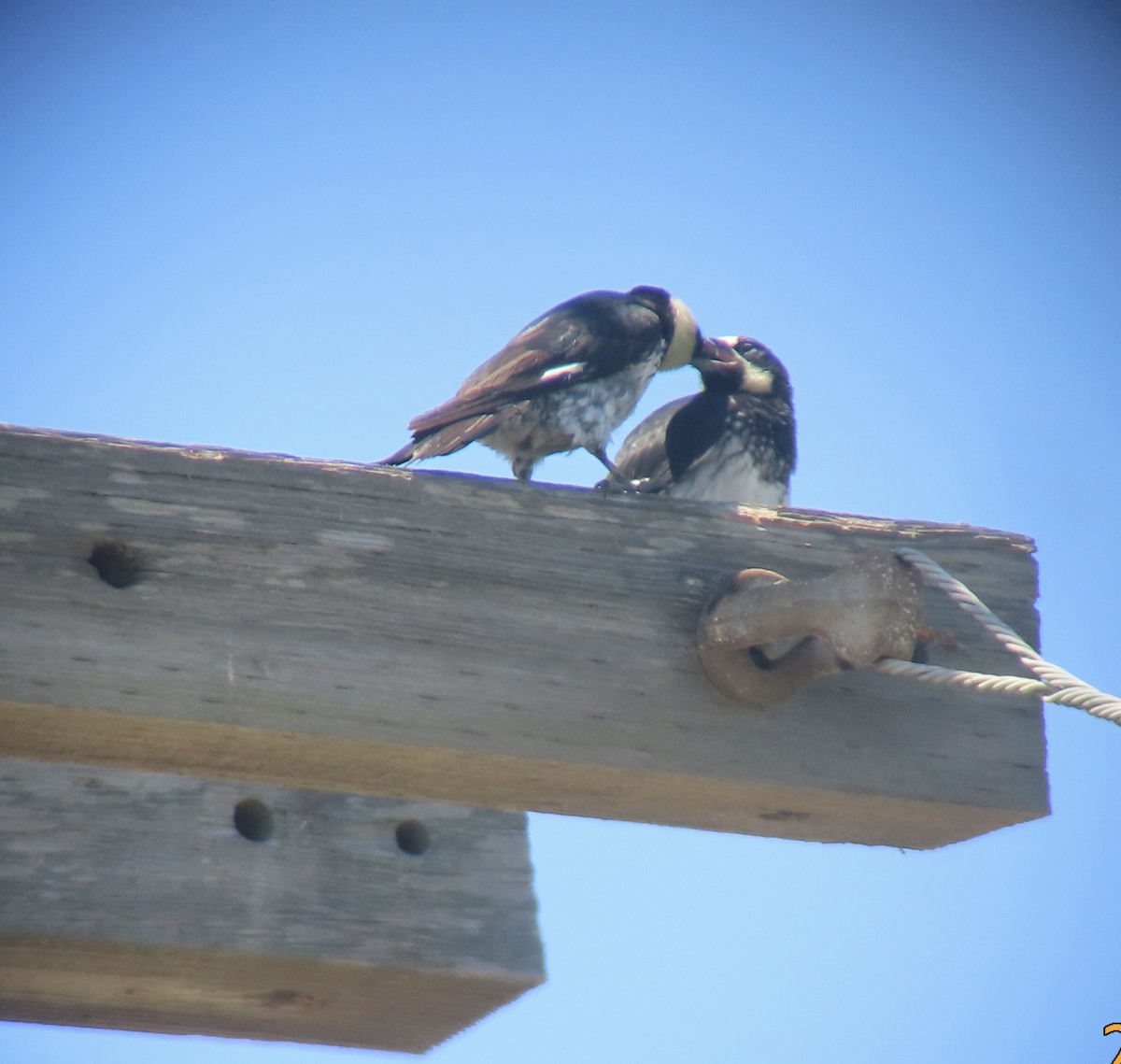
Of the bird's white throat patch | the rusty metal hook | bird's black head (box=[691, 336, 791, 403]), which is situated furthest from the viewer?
bird's black head (box=[691, 336, 791, 403])

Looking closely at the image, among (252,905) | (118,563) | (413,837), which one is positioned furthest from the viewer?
(413,837)

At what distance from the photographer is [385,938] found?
191 cm

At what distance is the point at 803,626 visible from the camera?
147 centimetres

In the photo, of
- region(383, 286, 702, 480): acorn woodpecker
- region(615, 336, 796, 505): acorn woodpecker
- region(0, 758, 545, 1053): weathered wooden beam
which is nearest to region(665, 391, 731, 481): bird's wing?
region(615, 336, 796, 505): acorn woodpecker

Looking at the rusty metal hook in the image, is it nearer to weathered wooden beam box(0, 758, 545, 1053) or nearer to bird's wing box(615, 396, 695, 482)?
weathered wooden beam box(0, 758, 545, 1053)

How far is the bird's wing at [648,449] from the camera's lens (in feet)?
15.6

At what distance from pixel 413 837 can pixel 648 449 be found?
9.62 ft

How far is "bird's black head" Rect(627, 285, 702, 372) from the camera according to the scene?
446 cm

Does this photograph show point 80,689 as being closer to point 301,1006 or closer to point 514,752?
point 514,752

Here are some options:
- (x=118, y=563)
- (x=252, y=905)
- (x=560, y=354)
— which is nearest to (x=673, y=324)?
(x=560, y=354)

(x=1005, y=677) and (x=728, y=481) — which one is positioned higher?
(x=728, y=481)

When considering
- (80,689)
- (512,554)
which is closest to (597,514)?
(512,554)

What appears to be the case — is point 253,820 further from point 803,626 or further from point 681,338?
point 681,338

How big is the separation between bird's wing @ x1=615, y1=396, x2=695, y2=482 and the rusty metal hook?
310 centimetres
